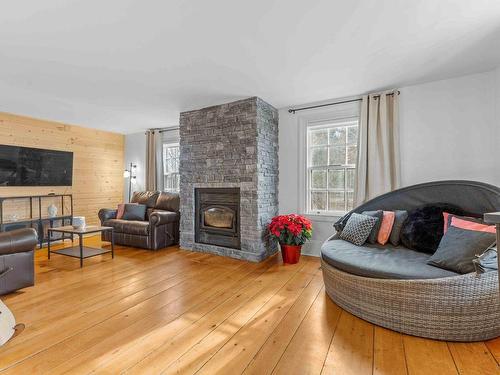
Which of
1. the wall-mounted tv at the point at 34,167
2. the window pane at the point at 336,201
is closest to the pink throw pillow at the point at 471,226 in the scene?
the window pane at the point at 336,201

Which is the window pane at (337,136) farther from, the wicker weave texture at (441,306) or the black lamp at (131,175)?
the black lamp at (131,175)

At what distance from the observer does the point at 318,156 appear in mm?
4164

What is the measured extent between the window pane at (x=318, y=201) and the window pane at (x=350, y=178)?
0.39 metres

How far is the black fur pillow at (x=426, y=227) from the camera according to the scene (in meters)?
2.53

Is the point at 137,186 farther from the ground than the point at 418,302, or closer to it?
farther from the ground

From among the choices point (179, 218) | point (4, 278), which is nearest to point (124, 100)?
point (179, 218)

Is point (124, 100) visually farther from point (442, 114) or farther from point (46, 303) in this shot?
point (442, 114)

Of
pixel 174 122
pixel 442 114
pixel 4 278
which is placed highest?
pixel 174 122

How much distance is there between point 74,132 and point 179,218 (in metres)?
2.89

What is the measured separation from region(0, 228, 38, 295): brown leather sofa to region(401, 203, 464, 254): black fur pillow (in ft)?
12.5

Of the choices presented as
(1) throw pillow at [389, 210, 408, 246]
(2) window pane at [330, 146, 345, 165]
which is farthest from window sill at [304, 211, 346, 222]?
(1) throw pillow at [389, 210, 408, 246]

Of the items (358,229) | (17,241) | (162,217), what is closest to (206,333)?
(358,229)

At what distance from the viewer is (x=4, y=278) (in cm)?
255

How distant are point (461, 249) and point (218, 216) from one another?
3.06 meters
